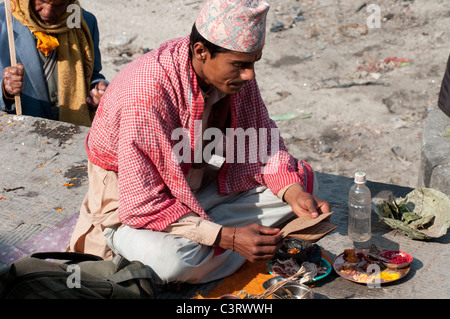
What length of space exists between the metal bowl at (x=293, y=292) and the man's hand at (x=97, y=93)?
292cm

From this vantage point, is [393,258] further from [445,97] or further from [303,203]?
[445,97]

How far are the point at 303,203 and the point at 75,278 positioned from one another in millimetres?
1405

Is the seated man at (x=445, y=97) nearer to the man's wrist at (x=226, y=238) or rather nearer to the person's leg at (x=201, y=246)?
the person's leg at (x=201, y=246)

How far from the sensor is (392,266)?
3.56 m


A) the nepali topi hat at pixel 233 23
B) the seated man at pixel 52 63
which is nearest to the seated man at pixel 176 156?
the nepali topi hat at pixel 233 23

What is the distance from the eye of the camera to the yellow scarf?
5.34 meters

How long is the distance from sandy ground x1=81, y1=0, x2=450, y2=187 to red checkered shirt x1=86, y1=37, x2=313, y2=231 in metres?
3.46

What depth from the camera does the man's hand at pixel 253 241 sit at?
327cm

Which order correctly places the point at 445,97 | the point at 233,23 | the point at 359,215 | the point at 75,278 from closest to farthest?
1. the point at 75,278
2. the point at 233,23
3. the point at 359,215
4. the point at 445,97

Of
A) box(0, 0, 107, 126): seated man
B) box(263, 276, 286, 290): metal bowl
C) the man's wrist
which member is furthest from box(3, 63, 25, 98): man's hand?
box(263, 276, 286, 290): metal bowl

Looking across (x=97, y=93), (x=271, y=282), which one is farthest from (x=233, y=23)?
(x=97, y=93)

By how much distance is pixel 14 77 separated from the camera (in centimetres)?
521
